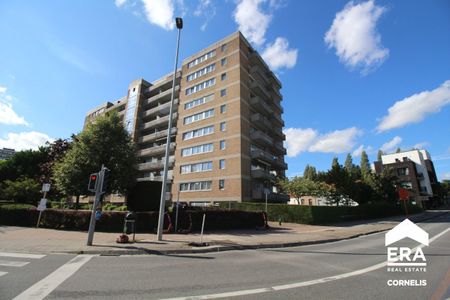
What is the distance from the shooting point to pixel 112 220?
51.5 feet

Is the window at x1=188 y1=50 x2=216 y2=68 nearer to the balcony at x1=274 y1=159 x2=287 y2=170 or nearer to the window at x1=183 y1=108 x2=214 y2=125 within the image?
the window at x1=183 y1=108 x2=214 y2=125

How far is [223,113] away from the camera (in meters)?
37.3

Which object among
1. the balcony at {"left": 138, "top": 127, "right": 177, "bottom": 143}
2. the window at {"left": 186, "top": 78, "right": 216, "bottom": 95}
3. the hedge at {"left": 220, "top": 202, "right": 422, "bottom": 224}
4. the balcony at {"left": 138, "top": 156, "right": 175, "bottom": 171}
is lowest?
the hedge at {"left": 220, "top": 202, "right": 422, "bottom": 224}

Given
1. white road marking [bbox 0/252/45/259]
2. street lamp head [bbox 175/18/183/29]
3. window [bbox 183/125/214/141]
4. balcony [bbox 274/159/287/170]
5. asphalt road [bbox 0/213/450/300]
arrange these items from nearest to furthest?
asphalt road [bbox 0/213/450/300] < white road marking [bbox 0/252/45/259] < street lamp head [bbox 175/18/183/29] < window [bbox 183/125/214/141] < balcony [bbox 274/159/287/170]

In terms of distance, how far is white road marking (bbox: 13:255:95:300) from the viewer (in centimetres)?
490

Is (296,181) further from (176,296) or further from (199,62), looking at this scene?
(176,296)

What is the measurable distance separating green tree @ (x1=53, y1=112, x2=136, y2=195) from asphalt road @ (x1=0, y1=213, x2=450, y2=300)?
50.6 ft

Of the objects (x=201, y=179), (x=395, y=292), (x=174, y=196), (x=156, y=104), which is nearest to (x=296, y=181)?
(x=201, y=179)

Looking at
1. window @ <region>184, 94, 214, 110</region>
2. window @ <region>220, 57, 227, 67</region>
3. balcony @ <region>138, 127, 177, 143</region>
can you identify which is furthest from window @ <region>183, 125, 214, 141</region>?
window @ <region>220, 57, 227, 67</region>

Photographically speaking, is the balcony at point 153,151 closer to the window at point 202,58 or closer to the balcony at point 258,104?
the balcony at point 258,104

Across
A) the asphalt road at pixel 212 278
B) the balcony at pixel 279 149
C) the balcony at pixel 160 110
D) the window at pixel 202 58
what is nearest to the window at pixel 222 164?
the balcony at pixel 279 149

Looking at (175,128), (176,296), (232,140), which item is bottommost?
(176,296)

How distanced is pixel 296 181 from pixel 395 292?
94.5 feet

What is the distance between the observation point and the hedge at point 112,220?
15699 mm
